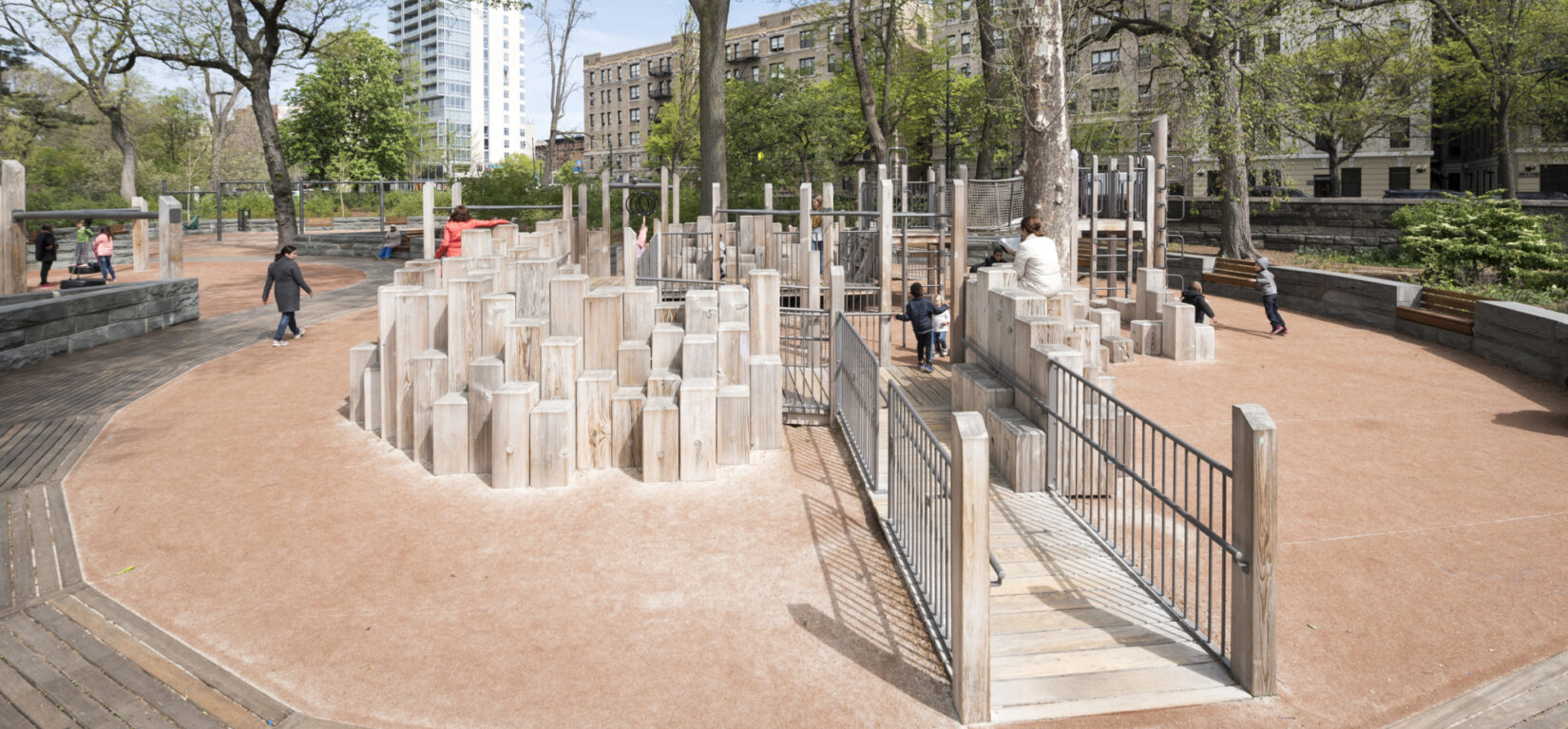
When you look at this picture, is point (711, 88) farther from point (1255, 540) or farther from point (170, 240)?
point (1255, 540)

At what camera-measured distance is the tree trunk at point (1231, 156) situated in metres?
22.9

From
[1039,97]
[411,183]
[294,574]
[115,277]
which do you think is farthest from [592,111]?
[294,574]

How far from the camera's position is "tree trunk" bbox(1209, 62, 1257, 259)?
2294cm

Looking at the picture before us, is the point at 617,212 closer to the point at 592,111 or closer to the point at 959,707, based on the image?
the point at 959,707

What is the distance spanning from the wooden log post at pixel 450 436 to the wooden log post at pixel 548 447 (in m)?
0.71

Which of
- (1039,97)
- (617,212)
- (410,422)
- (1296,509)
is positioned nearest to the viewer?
(1296,509)

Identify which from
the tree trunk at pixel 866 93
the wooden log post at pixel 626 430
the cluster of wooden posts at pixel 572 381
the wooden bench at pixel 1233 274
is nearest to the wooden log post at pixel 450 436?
the cluster of wooden posts at pixel 572 381

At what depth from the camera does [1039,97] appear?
49.9ft

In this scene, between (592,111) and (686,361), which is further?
(592,111)

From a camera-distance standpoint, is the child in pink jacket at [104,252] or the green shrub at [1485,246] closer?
the green shrub at [1485,246]

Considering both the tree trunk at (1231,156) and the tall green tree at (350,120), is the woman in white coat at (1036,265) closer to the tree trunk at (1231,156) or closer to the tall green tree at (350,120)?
the tree trunk at (1231,156)

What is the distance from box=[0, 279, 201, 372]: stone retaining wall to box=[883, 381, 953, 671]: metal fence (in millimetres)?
11650

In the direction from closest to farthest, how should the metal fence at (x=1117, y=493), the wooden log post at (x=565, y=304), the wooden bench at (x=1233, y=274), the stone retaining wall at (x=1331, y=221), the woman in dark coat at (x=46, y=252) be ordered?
the metal fence at (x=1117, y=493) < the wooden log post at (x=565, y=304) < the wooden bench at (x=1233, y=274) < the woman in dark coat at (x=46, y=252) < the stone retaining wall at (x=1331, y=221)

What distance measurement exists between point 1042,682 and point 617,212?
115ft
